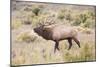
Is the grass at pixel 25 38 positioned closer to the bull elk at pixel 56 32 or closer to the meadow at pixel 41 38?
the meadow at pixel 41 38

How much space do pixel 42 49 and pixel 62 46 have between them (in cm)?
27

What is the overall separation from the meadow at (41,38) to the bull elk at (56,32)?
0.05 metres

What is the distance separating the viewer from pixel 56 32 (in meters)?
2.47

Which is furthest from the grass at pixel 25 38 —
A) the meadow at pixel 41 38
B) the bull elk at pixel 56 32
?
the bull elk at pixel 56 32

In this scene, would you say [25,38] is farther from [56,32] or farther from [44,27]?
[56,32]

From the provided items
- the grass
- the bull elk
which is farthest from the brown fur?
the grass

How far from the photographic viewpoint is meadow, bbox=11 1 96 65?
90.0 inches

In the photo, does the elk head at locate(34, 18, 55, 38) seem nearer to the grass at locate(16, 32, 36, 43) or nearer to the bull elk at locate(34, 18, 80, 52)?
the bull elk at locate(34, 18, 80, 52)

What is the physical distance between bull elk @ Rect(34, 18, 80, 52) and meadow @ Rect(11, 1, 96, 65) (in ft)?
0.16

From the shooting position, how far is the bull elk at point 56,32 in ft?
7.89

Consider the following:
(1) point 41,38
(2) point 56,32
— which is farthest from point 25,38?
(2) point 56,32
